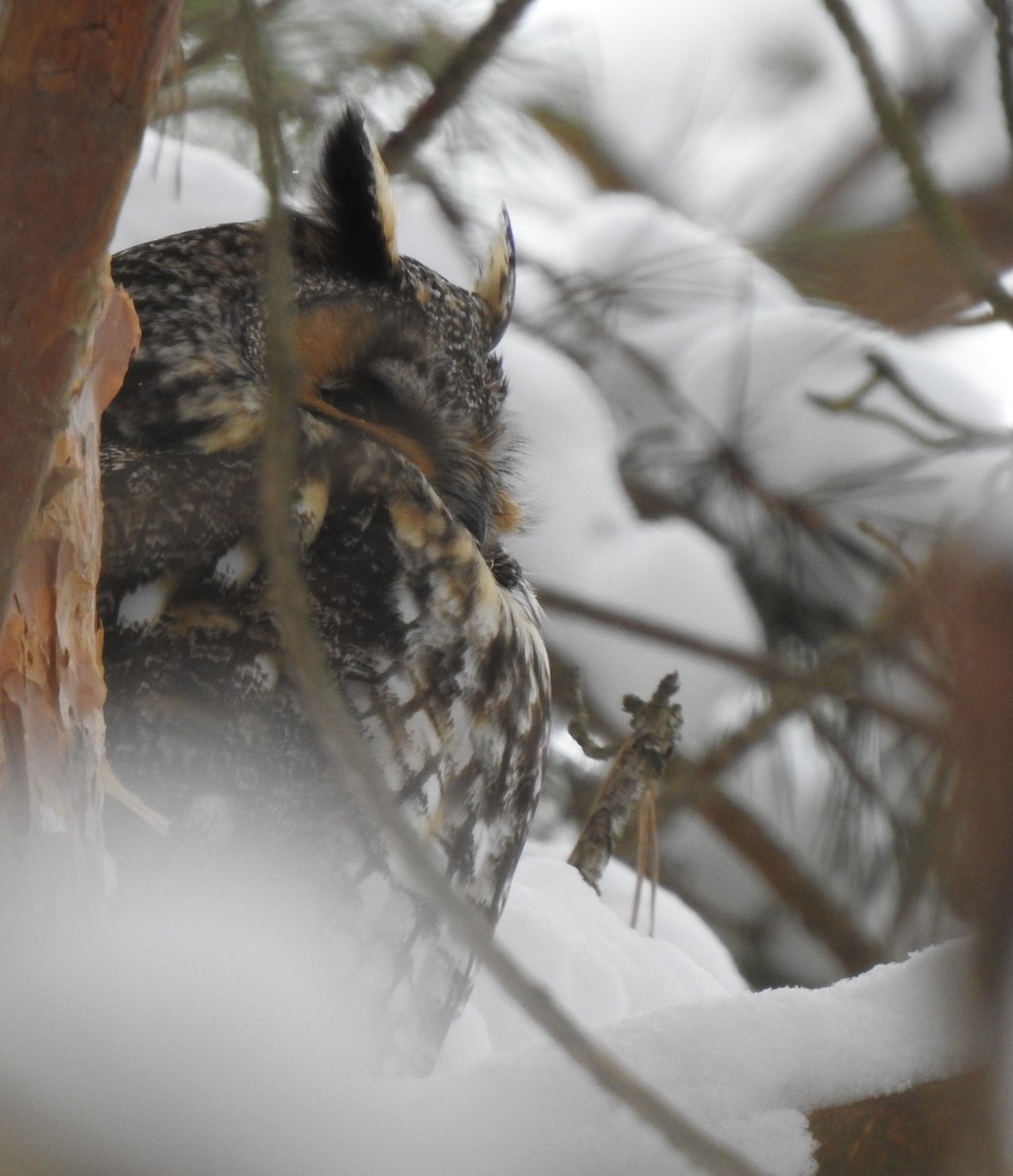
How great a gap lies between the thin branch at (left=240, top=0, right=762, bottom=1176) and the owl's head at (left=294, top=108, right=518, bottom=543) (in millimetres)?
774

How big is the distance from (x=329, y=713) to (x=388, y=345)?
3.05 feet

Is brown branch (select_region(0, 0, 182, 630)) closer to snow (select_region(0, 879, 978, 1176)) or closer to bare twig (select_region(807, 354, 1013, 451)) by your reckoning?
snow (select_region(0, 879, 978, 1176))

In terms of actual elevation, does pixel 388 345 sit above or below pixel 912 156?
above

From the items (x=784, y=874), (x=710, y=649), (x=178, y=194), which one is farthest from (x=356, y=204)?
(x=784, y=874)

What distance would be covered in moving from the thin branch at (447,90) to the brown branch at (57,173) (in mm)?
1514

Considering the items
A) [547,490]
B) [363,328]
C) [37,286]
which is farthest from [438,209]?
[37,286]

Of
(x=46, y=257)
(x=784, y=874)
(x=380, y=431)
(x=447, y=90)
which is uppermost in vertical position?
(x=447, y=90)

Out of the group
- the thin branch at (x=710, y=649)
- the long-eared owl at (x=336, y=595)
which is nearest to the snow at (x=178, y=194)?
the long-eared owl at (x=336, y=595)

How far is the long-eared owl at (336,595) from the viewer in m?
1.17

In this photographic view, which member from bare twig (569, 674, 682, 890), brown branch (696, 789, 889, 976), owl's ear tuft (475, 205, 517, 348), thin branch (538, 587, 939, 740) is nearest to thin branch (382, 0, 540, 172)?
owl's ear tuft (475, 205, 517, 348)

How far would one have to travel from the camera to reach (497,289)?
1676 millimetres

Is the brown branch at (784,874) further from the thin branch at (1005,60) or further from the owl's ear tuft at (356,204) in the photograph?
the thin branch at (1005,60)

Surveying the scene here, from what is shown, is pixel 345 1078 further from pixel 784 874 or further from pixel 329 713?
pixel 784 874

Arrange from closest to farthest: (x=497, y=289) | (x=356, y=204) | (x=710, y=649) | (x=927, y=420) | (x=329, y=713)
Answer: (x=329, y=713) < (x=927, y=420) < (x=356, y=204) < (x=497, y=289) < (x=710, y=649)
